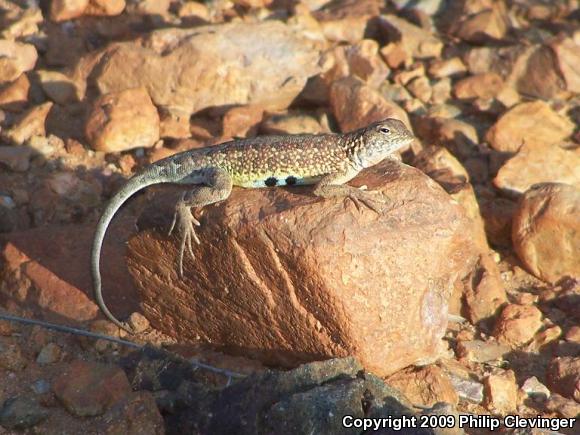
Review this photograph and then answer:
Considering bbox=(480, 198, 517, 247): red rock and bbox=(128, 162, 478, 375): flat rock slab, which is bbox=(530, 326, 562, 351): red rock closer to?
bbox=(128, 162, 478, 375): flat rock slab

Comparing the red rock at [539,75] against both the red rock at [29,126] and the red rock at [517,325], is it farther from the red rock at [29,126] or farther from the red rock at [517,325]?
the red rock at [29,126]

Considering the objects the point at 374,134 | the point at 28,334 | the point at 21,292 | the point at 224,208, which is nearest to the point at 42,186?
the point at 21,292

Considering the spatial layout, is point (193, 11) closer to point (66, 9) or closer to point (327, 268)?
point (66, 9)

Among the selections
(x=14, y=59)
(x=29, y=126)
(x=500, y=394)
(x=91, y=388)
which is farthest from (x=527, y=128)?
(x=14, y=59)

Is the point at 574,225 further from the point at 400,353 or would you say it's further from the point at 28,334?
the point at 28,334

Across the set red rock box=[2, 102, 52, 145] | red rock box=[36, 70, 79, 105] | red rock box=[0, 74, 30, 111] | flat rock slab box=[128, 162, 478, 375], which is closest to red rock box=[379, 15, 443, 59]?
red rock box=[36, 70, 79, 105]

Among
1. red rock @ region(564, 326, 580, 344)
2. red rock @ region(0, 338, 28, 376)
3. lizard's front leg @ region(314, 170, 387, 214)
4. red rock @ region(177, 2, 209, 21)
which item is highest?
lizard's front leg @ region(314, 170, 387, 214)

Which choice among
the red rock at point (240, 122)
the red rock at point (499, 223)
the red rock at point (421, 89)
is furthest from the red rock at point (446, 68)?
the red rock at point (499, 223)
